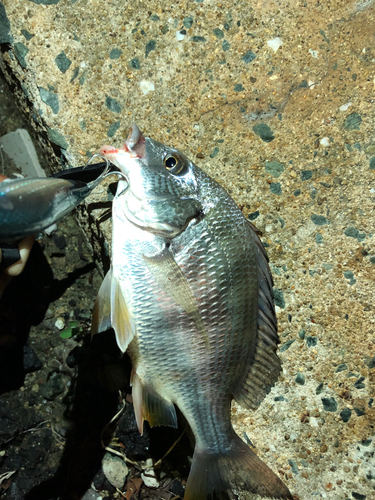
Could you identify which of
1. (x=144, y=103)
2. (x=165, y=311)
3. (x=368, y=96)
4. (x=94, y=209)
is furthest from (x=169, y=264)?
(x=368, y=96)

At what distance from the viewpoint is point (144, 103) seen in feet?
6.63

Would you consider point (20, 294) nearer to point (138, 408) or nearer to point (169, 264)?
point (138, 408)

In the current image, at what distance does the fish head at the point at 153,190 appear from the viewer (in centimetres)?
157

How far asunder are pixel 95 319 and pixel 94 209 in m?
0.67

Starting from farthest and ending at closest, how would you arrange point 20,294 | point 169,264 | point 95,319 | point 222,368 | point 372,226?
1. point 20,294
2. point 372,226
3. point 95,319
4. point 222,368
5. point 169,264

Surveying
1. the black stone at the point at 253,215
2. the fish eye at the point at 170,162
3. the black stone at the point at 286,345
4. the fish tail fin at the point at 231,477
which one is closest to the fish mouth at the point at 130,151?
the fish eye at the point at 170,162

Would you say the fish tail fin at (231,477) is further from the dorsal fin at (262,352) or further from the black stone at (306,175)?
the black stone at (306,175)

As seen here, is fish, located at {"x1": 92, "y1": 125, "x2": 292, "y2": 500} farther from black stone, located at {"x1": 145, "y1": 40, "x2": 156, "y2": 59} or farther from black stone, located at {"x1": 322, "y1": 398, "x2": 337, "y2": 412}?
black stone, located at {"x1": 145, "y1": 40, "x2": 156, "y2": 59}

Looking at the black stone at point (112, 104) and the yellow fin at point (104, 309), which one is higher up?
the black stone at point (112, 104)

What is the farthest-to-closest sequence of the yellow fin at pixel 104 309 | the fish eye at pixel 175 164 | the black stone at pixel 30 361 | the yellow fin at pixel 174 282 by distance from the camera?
the black stone at pixel 30 361
the yellow fin at pixel 104 309
the fish eye at pixel 175 164
the yellow fin at pixel 174 282

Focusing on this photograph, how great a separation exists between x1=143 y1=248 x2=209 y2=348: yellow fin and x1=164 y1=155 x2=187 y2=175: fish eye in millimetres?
410

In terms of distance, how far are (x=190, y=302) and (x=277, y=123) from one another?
125 cm

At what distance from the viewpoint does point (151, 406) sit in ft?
5.64

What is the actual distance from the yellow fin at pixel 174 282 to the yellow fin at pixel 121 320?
0.70ft
